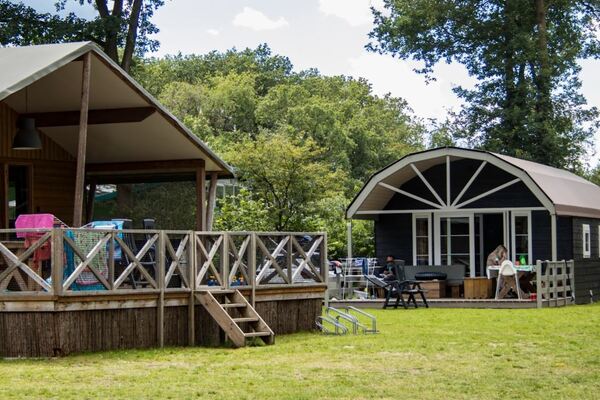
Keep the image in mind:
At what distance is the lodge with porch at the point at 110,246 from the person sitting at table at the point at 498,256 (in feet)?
25.3

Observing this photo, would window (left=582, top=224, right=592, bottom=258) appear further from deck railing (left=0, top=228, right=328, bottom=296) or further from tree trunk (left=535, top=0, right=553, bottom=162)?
deck railing (left=0, top=228, right=328, bottom=296)

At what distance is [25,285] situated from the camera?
A: 12688mm

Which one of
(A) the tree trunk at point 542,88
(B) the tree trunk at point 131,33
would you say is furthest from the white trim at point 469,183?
(A) the tree trunk at point 542,88

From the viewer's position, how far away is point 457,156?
24.4 metres

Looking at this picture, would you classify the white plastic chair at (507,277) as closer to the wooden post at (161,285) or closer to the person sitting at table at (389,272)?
the person sitting at table at (389,272)

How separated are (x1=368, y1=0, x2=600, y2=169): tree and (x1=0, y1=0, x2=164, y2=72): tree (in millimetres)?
11405

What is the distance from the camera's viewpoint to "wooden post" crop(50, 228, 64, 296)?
40.5 ft

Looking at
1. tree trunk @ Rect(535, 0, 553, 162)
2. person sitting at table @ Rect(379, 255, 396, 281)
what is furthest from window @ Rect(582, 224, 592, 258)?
tree trunk @ Rect(535, 0, 553, 162)

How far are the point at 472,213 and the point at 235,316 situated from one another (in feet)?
38.1

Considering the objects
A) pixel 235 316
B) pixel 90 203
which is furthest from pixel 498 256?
pixel 235 316

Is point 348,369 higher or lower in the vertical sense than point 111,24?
lower

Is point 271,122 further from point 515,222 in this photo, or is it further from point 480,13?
point 515,222

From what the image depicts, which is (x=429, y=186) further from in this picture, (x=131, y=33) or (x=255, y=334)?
(x=255, y=334)

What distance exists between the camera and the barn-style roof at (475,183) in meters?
23.3
